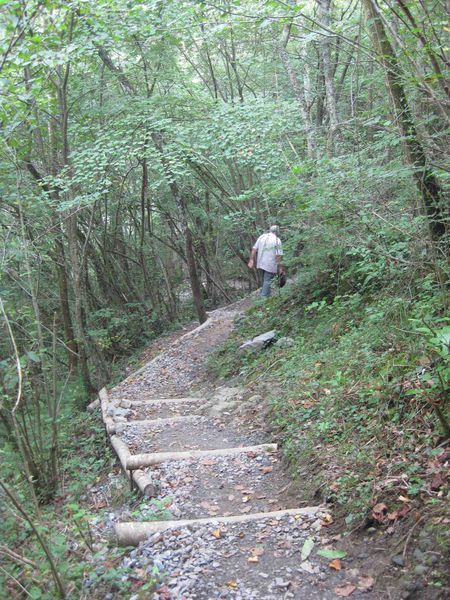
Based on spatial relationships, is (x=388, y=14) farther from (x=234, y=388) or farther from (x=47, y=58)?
(x=234, y=388)

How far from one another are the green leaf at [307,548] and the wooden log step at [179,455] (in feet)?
5.75

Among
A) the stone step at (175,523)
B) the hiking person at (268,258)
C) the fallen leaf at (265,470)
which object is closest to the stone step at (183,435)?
the fallen leaf at (265,470)

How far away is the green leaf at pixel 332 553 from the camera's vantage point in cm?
353

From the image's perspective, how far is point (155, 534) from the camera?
13.0 feet

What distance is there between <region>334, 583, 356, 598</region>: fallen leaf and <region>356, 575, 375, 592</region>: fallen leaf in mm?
44

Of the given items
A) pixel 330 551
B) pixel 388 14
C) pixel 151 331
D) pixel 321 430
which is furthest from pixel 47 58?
pixel 151 331

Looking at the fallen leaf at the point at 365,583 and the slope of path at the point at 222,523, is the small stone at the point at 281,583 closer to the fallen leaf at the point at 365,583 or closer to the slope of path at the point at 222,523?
the slope of path at the point at 222,523

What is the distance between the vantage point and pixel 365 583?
3.22 m

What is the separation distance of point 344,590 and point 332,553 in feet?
1.12

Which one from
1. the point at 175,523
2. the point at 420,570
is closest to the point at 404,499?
the point at 420,570

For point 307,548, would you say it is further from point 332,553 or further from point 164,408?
point 164,408

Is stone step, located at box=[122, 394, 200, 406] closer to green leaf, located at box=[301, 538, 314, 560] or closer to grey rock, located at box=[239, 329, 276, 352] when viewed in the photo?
grey rock, located at box=[239, 329, 276, 352]

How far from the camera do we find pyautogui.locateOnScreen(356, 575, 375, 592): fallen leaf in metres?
3.19

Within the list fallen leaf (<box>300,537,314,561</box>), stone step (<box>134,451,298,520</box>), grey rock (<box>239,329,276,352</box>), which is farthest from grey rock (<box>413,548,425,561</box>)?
grey rock (<box>239,329,276,352</box>)
